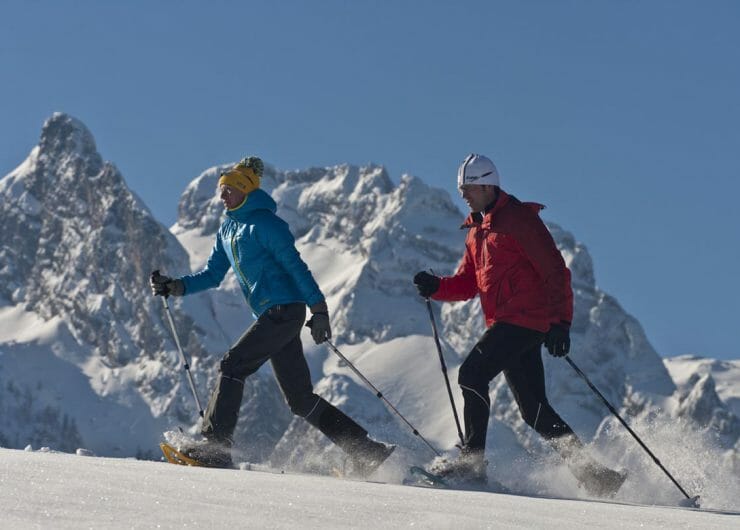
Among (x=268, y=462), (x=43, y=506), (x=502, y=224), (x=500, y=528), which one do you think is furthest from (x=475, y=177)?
(x=43, y=506)

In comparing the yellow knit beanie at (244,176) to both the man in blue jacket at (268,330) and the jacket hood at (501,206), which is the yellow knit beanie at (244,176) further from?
the jacket hood at (501,206)

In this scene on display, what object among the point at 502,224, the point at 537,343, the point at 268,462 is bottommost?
the point at 268,462

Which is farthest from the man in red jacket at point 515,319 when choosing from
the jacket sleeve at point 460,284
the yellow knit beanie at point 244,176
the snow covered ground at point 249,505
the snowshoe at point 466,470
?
the snow covered ground at point 249,505

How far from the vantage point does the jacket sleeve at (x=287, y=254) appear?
9.38 meters

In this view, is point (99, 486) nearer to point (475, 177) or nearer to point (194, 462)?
point (194, 462)

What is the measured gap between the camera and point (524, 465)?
33.5 ft

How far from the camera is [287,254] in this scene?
9.45 metres

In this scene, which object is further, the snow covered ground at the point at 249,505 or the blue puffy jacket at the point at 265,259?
the blue puffy jacket at the point at 265,259

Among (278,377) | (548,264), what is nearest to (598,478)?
(548,264)

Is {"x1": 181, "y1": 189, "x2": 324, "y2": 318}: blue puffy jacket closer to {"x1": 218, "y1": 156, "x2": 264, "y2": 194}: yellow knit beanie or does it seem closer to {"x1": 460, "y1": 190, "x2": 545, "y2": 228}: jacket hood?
{"x1": 218, "y1": 156, "x2": 264, "y2": 194}: yellow knit beanie

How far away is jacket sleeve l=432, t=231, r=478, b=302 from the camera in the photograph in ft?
33.1

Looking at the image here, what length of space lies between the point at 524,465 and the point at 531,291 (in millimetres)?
1524

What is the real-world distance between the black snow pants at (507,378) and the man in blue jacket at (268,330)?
0.69 meters

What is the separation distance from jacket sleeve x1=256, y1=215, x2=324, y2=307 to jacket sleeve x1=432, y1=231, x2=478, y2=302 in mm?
1094
